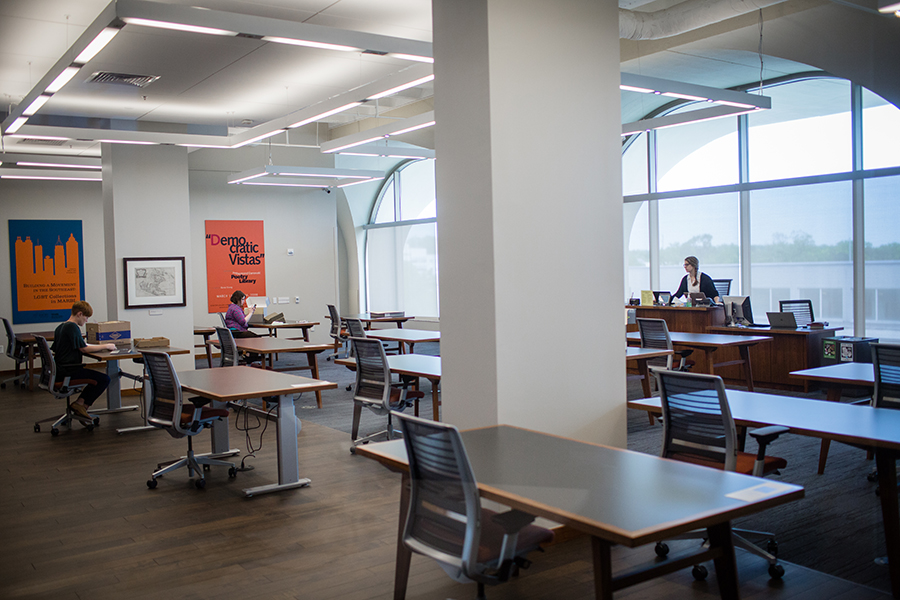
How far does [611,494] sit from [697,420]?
4.68 feet

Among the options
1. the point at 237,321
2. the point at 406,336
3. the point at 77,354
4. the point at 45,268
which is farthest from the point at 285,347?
the point at 45,268

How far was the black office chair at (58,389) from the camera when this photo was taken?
24.8 ft

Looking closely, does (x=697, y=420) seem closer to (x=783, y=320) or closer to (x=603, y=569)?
(x=603, y=569)

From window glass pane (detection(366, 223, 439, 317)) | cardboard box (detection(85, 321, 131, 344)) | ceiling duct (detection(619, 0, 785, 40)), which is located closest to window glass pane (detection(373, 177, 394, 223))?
window glass pane (detection(366, 223, 439, 317))

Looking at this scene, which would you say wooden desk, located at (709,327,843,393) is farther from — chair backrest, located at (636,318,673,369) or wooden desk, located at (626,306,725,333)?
chair backrest, located at (636,318,673,369)

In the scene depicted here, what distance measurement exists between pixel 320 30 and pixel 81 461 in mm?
4316

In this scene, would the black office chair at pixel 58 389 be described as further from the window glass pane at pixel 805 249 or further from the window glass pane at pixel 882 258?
the window glass pane at pixel 882 258

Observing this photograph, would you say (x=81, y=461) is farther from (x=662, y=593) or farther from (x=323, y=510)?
(x=662, y=593)

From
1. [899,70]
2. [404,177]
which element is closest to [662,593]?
[899,70]

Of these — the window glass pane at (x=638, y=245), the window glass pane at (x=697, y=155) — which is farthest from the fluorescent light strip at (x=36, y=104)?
the window glass pane at (x=697, y=155)

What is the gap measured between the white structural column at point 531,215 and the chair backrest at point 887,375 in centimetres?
163

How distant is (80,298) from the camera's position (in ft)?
44.1

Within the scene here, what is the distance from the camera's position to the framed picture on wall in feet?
32.1

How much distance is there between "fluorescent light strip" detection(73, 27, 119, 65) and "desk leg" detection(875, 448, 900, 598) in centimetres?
508
